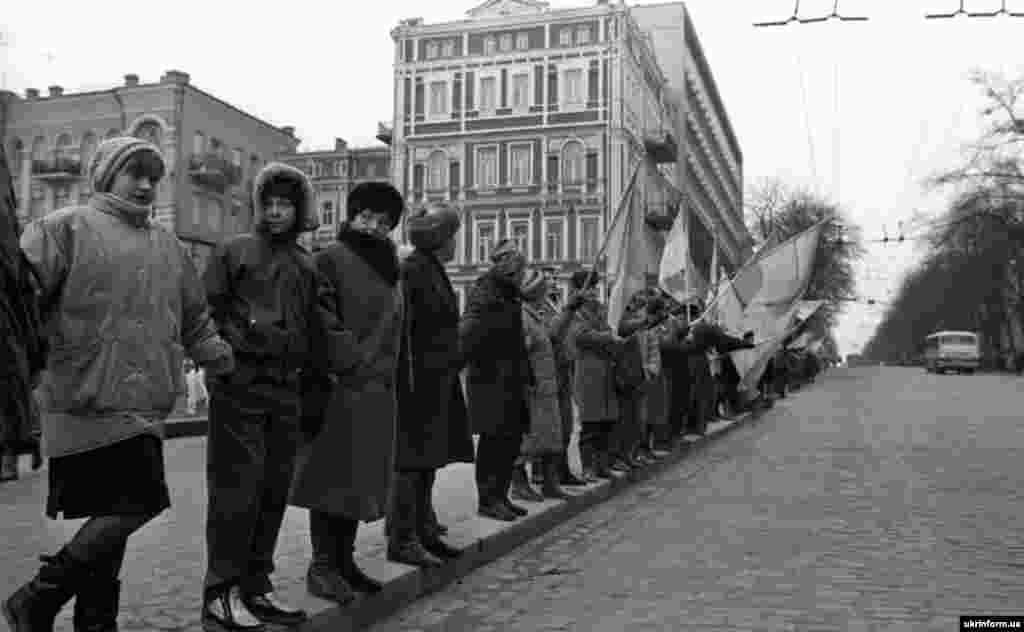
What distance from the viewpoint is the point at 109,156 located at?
3.85 m

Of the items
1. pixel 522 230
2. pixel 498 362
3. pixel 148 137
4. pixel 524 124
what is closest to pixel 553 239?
pixel 522 230

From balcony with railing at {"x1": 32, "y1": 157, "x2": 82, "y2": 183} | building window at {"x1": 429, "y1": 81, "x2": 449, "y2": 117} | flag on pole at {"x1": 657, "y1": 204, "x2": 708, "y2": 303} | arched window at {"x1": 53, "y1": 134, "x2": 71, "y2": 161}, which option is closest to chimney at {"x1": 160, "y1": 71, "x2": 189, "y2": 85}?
arched window at {"x1": 53, "y1": 134, "x2": 71, "y2": 161}

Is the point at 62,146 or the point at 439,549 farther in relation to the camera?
the point at 62,146

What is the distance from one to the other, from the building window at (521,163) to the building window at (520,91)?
6.33 feet

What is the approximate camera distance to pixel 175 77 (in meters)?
48.5


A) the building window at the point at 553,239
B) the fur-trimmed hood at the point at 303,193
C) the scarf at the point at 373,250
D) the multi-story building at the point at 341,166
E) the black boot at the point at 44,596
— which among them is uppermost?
the multi-story building at the point at 341,166

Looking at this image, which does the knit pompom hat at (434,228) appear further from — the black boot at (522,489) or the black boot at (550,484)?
the black boot at (550,484)

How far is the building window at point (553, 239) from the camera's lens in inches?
1982

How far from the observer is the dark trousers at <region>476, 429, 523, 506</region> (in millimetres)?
7219

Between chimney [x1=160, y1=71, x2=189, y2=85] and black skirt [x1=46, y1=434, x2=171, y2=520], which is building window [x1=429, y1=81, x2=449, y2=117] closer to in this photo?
chimney [x1=160, y1=71, x2=189, y2=85]

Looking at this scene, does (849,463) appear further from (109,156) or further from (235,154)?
(235,154)

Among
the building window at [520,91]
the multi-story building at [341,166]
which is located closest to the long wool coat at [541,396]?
the building window at [520,91]

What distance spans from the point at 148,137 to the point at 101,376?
48351mm

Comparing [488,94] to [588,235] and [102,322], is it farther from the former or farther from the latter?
[102,322]
